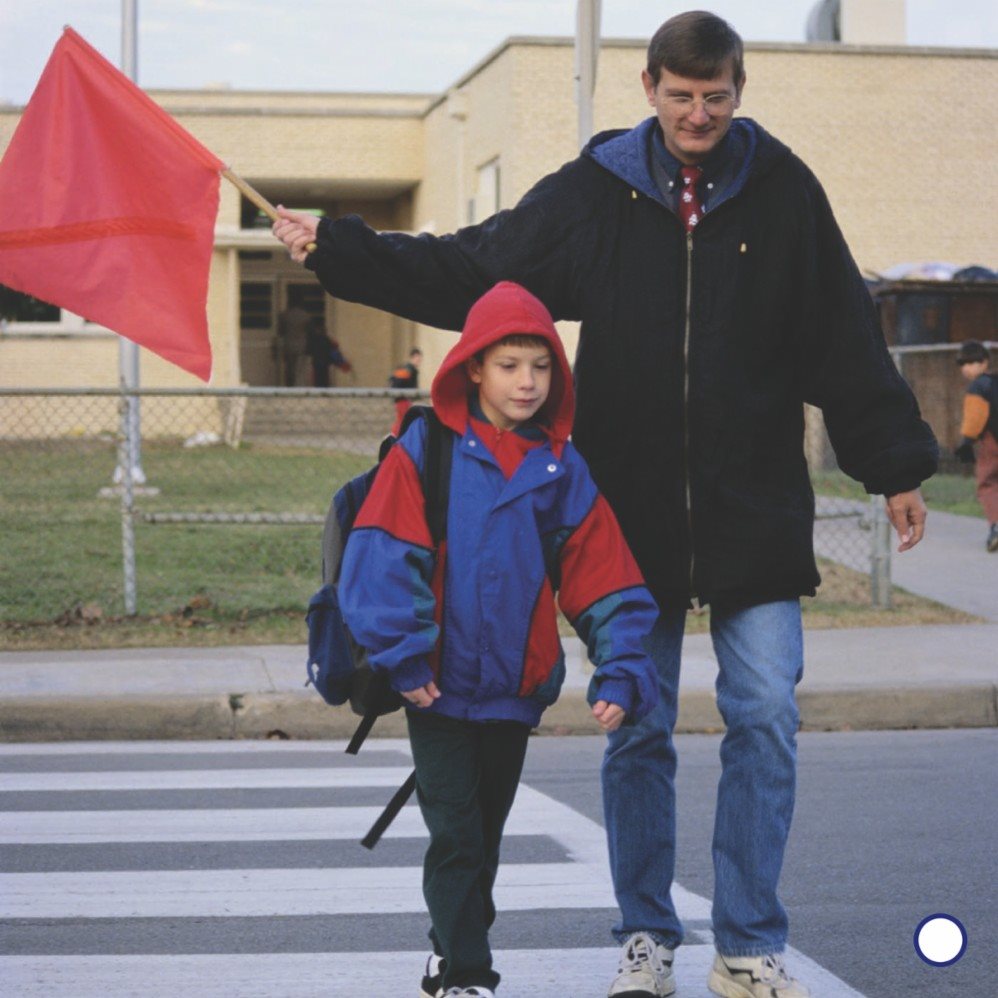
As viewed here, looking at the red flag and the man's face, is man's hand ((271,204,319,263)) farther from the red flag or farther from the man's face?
the man's face

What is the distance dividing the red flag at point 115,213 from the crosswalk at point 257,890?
1582 millimetres

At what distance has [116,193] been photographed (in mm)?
5234

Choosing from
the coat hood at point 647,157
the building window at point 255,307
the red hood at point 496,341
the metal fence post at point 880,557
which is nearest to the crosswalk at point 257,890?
the red hood at point 496,341

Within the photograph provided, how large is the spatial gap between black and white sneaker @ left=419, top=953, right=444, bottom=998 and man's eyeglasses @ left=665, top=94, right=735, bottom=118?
197 centimetres

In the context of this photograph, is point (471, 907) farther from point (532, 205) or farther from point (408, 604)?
point (532, 205)

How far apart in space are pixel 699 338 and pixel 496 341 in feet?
1.62

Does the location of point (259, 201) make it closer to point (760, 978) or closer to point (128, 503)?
point (760, 978)

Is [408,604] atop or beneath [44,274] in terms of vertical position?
beneath

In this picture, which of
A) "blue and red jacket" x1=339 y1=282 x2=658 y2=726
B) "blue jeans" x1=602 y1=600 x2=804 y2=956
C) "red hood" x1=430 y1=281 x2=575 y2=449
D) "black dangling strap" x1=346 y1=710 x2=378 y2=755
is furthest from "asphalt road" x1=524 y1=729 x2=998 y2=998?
"red hood" x1=430 y1=281 x2=575 y2=449

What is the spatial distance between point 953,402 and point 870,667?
1313cm

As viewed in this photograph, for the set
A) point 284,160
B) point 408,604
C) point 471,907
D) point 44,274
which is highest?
point 284,160

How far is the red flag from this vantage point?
5.19m

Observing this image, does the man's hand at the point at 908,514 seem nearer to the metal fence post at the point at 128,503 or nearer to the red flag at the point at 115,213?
the red flag at the point at 115,213

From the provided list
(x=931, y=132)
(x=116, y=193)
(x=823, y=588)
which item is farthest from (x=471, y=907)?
(x=931, y=132)
